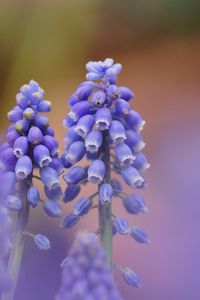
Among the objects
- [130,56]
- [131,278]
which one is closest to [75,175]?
[131,278]

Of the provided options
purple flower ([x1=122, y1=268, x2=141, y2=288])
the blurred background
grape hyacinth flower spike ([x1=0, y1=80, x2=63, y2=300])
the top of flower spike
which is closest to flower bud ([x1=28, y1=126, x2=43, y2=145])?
grape hyacinth flower spike ([x1=0, y1=80, x2=63, y2=300])

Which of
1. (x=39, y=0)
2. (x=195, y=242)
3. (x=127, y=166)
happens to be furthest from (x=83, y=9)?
(x=127, y=166)

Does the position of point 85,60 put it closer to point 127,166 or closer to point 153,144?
point 153,144

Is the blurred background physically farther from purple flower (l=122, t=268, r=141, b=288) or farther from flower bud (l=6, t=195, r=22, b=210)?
flower bud (l=6, t=195, r=22, b=210)

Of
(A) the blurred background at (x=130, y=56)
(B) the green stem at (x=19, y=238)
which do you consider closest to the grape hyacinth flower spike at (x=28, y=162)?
(B) the green stem at (x=19, y=238)

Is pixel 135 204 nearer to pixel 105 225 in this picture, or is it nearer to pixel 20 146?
pixel 105 225

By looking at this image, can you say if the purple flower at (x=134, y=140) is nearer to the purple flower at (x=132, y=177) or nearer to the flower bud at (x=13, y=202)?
the purple flower at (x=132, y=177)
